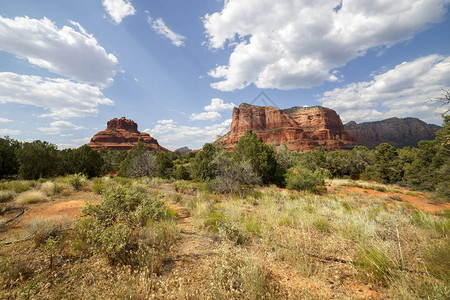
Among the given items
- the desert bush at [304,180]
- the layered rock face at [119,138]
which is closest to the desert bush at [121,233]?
the desert bush at [304,180]

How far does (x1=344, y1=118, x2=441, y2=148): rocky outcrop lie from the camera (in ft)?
417

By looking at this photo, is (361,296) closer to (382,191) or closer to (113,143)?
(382,191)

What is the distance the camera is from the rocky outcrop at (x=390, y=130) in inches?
5002

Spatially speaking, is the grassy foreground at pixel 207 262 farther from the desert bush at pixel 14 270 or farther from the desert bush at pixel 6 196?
the desert bush at pixel 6 196

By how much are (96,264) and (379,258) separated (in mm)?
5474

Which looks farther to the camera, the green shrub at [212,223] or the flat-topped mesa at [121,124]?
the flat-topped mesa at [121,124]

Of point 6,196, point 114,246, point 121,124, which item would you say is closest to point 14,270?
point 114,246

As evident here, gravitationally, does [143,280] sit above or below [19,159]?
below

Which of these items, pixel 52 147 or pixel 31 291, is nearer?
pixel 31 291

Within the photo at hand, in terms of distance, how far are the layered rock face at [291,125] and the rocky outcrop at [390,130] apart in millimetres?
21297

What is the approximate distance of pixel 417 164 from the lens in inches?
899

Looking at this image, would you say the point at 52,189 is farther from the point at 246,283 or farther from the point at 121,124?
the point at 121,124

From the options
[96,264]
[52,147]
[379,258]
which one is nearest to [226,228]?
[96,264]

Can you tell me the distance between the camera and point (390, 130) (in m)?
140
